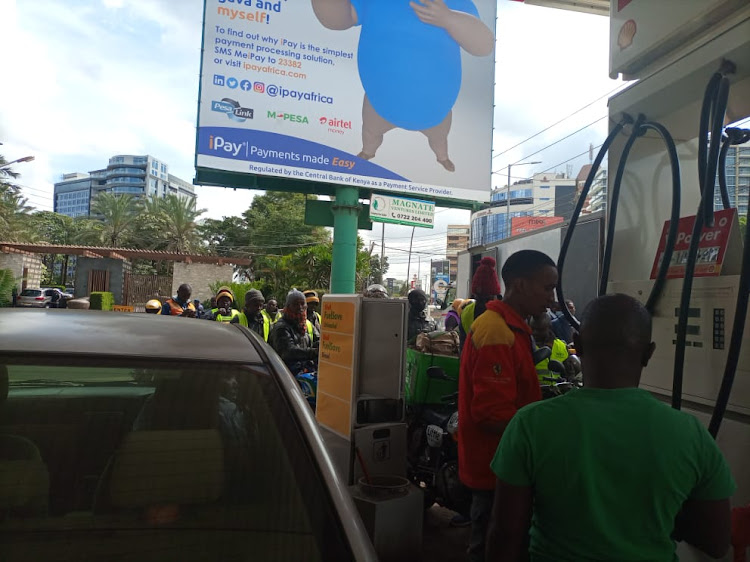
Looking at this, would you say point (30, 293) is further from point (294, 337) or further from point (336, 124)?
point (294, 337)

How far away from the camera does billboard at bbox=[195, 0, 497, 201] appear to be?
41.2ft

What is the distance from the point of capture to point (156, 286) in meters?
27.0

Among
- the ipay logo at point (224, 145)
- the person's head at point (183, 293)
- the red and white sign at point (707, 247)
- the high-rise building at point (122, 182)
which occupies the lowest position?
the person's head at point (183, 293)

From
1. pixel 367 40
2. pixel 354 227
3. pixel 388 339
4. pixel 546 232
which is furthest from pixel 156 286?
pixel 388 339

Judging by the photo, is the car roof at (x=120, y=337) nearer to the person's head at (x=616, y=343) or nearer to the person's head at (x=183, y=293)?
the person's head at (x=616, y=343)

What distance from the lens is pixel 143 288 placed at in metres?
27.3

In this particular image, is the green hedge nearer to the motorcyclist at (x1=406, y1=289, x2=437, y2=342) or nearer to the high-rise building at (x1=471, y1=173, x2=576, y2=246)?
the motorcyclist at (x1=406, y1=289, x2=437, y2=342)

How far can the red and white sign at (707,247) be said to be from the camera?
7.16ft

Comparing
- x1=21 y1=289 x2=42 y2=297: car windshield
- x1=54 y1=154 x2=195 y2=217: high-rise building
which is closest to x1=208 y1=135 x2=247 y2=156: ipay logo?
x1=21 y1=289 x2=42 y2=297: car windshield

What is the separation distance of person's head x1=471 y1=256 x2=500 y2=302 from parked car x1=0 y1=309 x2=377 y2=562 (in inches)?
103

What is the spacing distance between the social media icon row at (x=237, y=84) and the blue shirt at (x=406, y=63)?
8.40 ft

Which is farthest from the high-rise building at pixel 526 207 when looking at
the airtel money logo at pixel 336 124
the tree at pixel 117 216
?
the airtel money logo at pixel 336 124

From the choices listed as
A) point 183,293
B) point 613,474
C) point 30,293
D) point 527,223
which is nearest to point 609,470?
point 613,474

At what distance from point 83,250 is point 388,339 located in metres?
24.4
